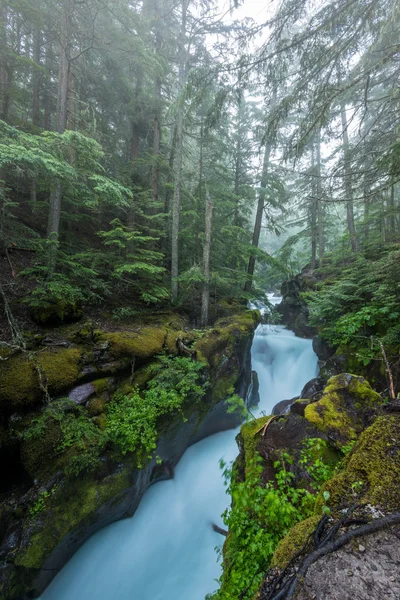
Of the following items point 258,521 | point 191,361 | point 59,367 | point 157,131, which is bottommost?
point 258,521

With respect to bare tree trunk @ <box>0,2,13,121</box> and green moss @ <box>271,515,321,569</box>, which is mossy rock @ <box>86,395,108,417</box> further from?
bare tree trunk @ <box>0,2,13,121</box>

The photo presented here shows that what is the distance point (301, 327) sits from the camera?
14.0 meters

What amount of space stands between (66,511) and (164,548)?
2.48m

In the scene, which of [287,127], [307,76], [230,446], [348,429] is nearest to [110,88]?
[307,76]

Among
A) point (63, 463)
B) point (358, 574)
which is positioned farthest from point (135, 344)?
point (358, 574)

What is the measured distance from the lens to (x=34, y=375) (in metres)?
4.38

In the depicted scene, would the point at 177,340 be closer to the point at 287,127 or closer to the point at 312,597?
the point at 312,597

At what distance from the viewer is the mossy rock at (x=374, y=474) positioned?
60.9 inches

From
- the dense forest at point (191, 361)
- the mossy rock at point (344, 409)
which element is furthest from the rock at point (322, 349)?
the mossy rock at point (344, 409)

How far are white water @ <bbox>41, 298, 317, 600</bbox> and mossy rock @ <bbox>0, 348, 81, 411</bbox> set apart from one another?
10.8 ft

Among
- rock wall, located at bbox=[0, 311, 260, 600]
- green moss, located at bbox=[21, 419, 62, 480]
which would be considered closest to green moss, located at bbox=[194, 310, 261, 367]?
rock wall, located at bbox=[0, 311, 260, 600]

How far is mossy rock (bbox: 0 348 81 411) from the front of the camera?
4.13m

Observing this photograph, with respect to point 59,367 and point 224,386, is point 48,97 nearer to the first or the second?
point 59,367

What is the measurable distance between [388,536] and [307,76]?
26.5 ft
